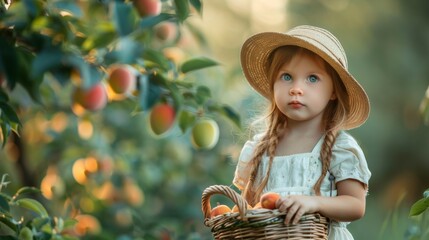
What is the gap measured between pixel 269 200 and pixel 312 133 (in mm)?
261

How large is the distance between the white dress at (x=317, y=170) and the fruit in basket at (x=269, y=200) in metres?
0.13

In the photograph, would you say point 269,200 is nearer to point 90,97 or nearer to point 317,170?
point 317,170

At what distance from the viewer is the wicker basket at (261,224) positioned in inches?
72.6

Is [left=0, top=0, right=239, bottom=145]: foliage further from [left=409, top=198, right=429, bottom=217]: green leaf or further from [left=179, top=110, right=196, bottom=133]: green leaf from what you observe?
[left=409, top=198, right=429, bottom=217]: green leaf

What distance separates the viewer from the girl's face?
6.63 ft

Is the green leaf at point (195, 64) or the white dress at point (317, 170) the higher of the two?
the green leaf at point (195, 64)

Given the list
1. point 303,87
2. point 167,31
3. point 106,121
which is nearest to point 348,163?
point 303,87

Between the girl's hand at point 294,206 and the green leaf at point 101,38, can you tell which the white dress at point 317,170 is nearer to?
the girl's hand at point 294,206

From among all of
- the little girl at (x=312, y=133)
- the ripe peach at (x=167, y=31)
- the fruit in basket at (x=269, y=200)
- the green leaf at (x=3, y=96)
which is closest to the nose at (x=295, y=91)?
the little girl at (x=312, y=133)

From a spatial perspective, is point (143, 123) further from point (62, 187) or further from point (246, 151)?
point (246, 151)

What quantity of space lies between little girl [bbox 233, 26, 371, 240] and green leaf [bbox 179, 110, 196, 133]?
26 centimetres

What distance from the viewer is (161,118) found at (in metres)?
2.47

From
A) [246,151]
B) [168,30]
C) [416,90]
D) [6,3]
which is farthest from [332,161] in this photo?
[416,90]

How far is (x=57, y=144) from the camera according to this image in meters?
4.32
